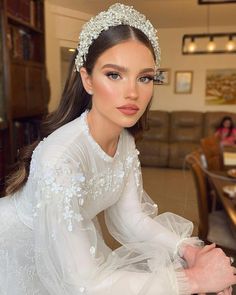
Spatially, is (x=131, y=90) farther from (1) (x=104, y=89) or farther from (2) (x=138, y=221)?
(2) (x=138, y=221)

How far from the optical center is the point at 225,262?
563mm

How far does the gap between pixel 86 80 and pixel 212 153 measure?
153 centimetres

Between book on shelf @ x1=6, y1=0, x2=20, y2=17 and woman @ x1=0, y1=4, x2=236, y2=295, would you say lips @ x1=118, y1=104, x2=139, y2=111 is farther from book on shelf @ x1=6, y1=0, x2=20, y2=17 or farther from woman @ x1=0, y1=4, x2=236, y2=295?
book on shelf @ x1=6, y1=0, x2=20, y2=17

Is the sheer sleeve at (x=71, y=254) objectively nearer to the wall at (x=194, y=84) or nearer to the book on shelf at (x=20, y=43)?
the book on shelf at (x=20, y=43)

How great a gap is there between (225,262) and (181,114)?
3797mm

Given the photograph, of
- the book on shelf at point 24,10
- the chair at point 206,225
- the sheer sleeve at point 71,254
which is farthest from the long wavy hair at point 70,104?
the book on shelf at point 24,10

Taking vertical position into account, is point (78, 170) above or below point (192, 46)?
below

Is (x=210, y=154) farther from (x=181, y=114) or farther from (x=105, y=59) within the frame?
(x=181, y=114)

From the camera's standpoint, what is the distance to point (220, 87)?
4.24 meters

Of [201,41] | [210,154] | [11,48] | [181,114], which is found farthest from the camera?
[181,114]

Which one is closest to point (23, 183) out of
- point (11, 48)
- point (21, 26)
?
Answer: point (11, 48)

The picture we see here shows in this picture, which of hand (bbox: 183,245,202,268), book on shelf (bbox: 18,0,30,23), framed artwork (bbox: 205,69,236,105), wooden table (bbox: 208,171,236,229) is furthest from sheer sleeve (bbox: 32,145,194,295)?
framed artwork (bbox: 205,69,236,105)

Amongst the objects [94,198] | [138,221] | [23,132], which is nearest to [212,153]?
[23,132]

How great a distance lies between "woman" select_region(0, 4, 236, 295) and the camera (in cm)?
54
